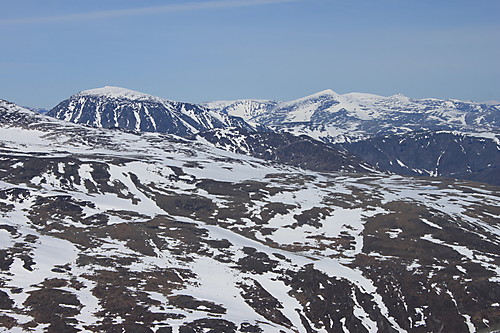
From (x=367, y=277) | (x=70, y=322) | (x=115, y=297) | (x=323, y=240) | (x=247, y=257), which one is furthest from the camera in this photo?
(x=323, y=240)

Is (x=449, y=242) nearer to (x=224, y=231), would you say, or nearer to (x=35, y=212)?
(x=224, y=231)

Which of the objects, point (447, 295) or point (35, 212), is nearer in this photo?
point (447, 295)

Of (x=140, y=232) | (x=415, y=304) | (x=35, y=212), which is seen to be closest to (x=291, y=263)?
(x=415, y=304)

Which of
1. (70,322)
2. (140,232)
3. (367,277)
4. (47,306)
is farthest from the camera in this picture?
(140,232)

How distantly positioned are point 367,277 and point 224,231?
195 feet

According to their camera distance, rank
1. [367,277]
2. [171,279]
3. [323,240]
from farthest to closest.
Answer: [323,240] → [367,277] → [171,279]

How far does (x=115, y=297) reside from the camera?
117 meters

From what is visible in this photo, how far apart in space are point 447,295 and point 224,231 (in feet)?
257

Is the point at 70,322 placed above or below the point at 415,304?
above

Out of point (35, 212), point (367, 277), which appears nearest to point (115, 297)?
point (367, 277)

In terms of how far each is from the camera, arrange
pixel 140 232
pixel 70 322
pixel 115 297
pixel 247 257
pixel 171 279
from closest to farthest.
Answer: pixel 70 322 → pixel 115 297 → pixel 171 279 → pixel 247 257 → pixel 140 232

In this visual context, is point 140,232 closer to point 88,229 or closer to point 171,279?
point 88,229

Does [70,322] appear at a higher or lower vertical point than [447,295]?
higher

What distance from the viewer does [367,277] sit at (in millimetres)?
150625
